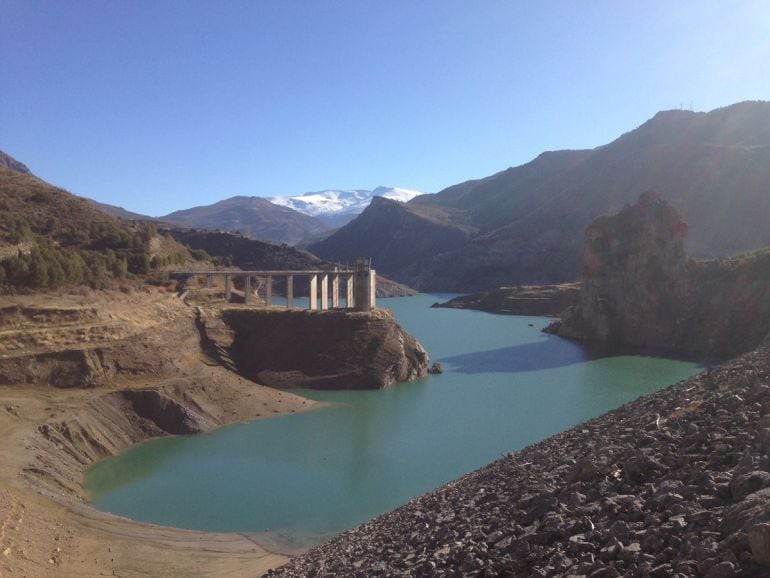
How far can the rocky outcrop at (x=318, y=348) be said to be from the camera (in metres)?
44.3

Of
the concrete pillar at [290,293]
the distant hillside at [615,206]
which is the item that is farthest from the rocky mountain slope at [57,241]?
the distant hillside at [615,206]

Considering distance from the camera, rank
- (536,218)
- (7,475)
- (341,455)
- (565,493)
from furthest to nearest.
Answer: (536,218)
(341,455)
(7,475)
(565,493)

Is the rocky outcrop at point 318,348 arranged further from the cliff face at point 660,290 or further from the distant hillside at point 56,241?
the cliff face at point 660,290

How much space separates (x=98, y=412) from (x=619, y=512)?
2726 centimetres

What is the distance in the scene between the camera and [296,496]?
23.5 metres

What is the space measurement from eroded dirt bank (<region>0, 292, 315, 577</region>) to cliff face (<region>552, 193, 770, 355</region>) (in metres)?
44.0

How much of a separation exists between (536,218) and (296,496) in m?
136

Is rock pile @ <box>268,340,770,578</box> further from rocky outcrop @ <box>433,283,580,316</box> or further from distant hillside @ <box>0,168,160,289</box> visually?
rocky outcrop @ <box>433,283,580,316</box>

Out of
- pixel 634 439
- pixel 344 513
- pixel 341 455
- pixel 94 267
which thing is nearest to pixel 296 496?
pixel 344 513

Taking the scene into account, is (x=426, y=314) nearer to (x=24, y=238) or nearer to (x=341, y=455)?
(x=24, y=238)

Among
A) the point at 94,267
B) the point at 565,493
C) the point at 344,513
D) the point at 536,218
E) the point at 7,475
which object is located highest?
the point at 536,218

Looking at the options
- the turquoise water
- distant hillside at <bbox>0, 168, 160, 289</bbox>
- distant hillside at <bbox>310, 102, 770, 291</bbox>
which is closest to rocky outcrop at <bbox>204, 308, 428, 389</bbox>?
the turquoise water

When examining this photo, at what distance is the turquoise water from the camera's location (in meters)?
22.3

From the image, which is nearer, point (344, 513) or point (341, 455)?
point (344, 513)
